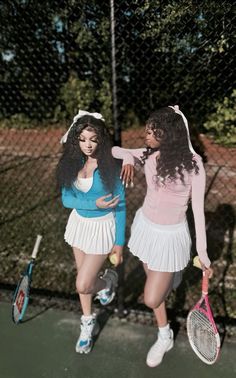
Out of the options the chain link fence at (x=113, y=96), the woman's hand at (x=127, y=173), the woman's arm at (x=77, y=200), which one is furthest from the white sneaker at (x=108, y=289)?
the woman's hand at (x=127, y=173)

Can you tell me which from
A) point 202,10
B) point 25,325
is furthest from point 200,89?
point 25,325

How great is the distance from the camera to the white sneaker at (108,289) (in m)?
3.46

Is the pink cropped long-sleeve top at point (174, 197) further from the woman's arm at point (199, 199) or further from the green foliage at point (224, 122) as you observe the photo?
the green foliage at point (224, 122)

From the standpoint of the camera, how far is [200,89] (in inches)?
147

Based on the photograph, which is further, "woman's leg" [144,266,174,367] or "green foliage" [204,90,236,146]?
"green foliage" [204,90,236,146]

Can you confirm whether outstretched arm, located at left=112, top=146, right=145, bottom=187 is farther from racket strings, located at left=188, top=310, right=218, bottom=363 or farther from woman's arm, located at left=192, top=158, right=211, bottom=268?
racket strings, located at left=188, top=310, right=218, bottom=363

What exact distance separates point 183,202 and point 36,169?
5153mm

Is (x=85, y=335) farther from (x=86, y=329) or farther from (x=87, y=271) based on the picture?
(x=87, y=271)

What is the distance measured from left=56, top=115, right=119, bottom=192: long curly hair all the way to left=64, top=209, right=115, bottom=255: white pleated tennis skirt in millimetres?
279

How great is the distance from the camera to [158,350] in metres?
3.11

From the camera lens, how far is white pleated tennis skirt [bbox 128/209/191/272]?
2.75 meters

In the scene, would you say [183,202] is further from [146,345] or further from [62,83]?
[62,83]

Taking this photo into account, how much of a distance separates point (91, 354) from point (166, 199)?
56.6 inches

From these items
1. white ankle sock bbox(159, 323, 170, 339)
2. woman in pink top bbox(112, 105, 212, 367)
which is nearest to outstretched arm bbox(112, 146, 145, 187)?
woman in pink top bbox(112, 105, 212, 367)
